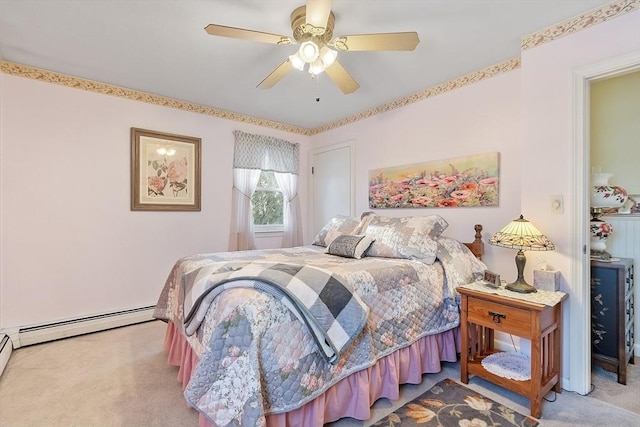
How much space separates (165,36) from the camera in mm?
2152

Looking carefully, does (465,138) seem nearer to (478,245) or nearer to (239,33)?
(478,245)

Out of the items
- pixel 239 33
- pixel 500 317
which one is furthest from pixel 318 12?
pixel 500 317

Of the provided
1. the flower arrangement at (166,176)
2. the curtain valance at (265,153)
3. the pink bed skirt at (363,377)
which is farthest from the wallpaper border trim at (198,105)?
the pink bed skirt at (363,377)

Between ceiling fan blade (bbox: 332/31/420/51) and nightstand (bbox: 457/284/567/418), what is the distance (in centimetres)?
159

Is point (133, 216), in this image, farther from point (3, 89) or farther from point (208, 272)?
point (208, 272)

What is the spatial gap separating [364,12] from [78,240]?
123 inches

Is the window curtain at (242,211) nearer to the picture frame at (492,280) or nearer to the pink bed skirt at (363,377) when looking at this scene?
the pink bed skirt at (363,377)

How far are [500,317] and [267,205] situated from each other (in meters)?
3.04

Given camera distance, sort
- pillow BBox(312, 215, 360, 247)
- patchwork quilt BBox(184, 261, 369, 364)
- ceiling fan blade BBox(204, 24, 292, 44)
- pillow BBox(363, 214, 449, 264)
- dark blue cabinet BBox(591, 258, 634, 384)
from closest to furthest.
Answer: patchwork quilt BBox(184, 261, 369, 364)
ceiling fan blade BBox(204, 24, 292, 44)
dark blue cabinet BBox(591, 258, 634, 384)
pillow BBox(363, 214, 449, 264)
pillow BBox(312, 215, 360, 247)

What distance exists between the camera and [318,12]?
158cm

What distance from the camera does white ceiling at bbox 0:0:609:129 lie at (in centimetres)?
186

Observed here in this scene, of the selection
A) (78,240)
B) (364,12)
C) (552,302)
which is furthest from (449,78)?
(78,240)

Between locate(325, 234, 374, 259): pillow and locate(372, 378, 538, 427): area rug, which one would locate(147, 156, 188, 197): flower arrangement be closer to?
locate(325, 234, 374, 259): pillow

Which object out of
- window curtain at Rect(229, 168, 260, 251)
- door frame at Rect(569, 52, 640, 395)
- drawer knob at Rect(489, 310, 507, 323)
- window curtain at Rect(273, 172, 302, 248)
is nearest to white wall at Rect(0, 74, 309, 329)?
window curtain at Rect(229, 168, 260, 251)
